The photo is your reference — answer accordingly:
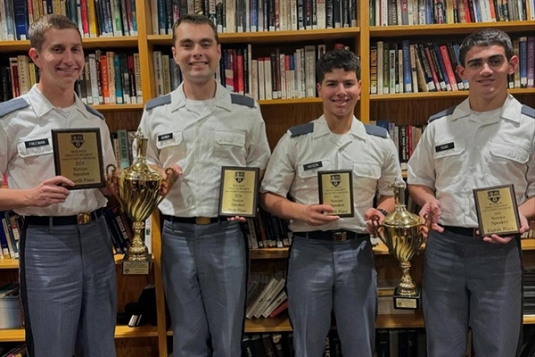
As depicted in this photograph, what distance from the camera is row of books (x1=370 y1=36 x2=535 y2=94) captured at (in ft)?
7.71

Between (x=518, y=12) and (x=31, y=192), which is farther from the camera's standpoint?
(x=518, y=12)

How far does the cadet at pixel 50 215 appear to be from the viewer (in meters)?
1.72

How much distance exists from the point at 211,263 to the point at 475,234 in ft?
3.39

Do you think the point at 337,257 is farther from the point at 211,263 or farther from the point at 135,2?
the point at 135,2

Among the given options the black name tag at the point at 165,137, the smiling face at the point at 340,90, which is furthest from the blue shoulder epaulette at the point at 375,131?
the black name tag at the point at 165,137

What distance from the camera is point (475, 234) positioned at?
1846mm

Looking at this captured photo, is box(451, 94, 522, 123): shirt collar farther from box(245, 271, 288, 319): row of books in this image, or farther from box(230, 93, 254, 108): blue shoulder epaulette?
box(245, 271, 288, 319): row of books

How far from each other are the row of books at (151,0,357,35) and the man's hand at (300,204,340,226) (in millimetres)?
961

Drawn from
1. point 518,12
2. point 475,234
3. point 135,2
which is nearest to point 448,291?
point 475,234

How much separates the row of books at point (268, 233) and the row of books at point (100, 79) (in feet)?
2.72

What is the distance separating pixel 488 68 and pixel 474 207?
0.53 meters

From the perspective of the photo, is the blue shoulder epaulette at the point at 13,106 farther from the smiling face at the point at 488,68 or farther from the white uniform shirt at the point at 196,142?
the smiling face at the point at 488,68

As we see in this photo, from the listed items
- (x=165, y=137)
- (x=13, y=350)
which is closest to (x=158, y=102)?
(x=165, y=137)

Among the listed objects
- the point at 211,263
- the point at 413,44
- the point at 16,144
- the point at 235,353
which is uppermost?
the point at 413,44
